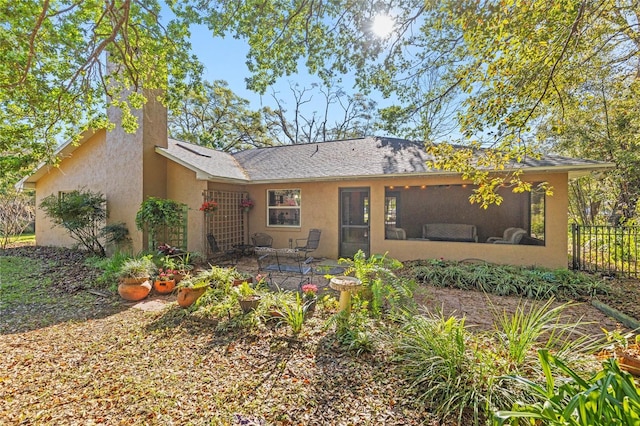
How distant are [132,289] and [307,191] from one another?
5669 mm

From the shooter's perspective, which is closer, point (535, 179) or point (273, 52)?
point (273, 52)

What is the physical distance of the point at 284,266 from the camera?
6.34 metres

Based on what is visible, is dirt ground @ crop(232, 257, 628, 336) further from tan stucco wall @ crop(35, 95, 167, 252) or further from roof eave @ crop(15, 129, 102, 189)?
roof eave @ crop(15, 129, 102, 189)

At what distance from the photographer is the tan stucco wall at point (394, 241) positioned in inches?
285

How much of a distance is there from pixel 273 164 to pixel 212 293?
6687 millimetres

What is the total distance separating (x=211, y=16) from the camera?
5.18m

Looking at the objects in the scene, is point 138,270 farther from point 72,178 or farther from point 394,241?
point 72,178

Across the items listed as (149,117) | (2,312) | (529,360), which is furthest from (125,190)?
(529,360)

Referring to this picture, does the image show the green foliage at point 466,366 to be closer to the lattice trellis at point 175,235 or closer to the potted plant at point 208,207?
the potted plant at point 208,207

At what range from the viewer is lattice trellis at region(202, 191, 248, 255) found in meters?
9.05

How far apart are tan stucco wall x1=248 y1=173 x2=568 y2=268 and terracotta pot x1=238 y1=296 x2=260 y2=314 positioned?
517cm

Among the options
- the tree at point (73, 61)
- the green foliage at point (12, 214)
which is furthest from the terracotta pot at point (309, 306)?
the green foliage at point (12, 214)

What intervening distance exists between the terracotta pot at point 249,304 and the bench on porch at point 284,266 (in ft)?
2.18

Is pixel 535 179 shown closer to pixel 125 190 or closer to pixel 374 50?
pixel 374 50
